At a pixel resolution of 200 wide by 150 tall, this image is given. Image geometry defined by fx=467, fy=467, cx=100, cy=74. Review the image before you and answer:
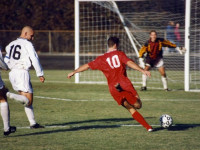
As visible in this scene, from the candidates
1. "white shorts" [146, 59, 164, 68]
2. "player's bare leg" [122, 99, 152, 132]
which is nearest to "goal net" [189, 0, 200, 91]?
"white shorts" [146, 59, 164, 68]

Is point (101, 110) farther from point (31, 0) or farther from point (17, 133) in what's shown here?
point (31, 0)

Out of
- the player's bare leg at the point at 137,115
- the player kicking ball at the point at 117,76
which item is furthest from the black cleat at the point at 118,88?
the player's bare leg at the point at 137,115

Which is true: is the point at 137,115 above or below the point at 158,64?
below

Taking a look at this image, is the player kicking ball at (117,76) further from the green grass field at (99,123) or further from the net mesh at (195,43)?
the net mesh at (195,43)

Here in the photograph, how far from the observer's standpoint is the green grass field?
293 inches

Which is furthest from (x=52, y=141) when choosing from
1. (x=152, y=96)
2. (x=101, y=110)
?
(x=152, y=96)

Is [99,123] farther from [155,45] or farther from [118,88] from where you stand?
[155,45]

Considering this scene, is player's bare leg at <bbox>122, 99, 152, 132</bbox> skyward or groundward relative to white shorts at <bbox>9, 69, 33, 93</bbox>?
groundward

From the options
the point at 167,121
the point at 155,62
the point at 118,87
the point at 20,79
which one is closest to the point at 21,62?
the point at 20,79

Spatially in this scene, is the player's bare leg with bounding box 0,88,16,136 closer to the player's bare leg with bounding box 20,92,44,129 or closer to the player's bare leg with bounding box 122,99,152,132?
the player's bare leg with bounding box 20,92,44,129

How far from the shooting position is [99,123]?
31.0 ft

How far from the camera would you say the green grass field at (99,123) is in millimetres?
7449

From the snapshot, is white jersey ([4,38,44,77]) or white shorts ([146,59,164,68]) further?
white shorts ([146,59,164,68])

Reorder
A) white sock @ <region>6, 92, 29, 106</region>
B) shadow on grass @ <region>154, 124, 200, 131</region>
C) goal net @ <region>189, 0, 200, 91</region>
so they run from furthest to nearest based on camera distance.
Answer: goal net @ <region>189, 0, 200, 91</region> → shadow on grass @ <region>154, 124, 200, 131</region> → white sock @ <region>6, 92, 29, 106</region>
